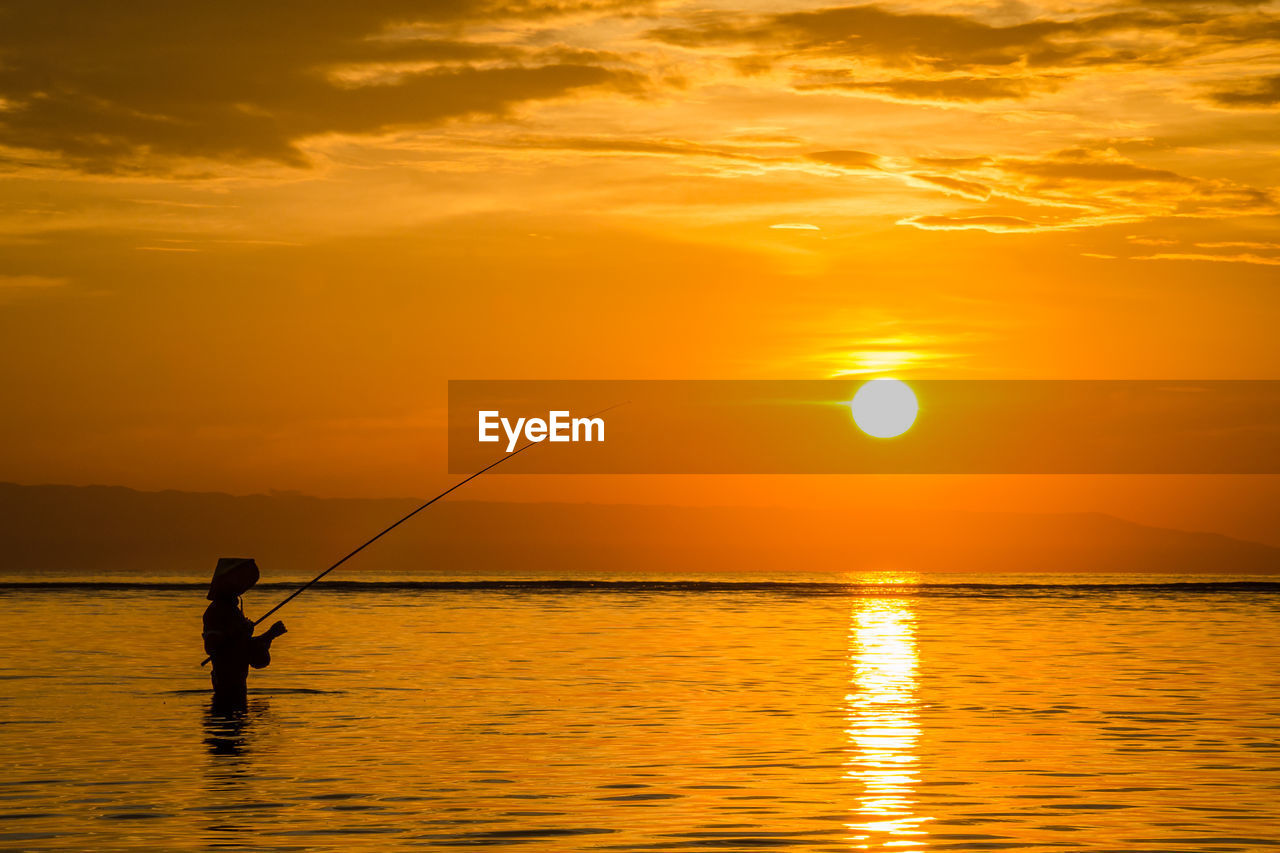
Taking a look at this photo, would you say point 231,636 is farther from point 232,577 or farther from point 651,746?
point 651,746

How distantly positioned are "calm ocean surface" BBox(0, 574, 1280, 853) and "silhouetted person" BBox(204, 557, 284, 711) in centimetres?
50

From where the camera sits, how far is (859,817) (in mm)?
14227

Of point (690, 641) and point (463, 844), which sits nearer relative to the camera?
point (463, 844)

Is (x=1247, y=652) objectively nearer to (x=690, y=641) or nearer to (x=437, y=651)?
(x=690, y=641)

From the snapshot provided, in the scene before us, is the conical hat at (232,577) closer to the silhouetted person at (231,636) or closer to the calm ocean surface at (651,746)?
the silhouetted person at (231,636)

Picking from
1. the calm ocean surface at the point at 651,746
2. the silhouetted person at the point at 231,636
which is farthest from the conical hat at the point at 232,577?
the calm ocean surface at the point at 651,746

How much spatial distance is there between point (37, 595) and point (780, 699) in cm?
6951

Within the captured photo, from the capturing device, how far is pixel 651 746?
19.2 metres

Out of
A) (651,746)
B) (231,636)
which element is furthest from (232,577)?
(651,746)

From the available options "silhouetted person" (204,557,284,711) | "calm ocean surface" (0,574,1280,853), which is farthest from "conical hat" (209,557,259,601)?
"calm ocean surface" (0,574,1280,853)

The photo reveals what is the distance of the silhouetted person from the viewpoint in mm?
21797

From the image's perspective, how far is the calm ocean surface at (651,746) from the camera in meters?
13.7

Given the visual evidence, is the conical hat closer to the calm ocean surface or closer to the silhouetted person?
the silhouetted person

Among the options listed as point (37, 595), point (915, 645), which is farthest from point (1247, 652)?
point (37, 595)
